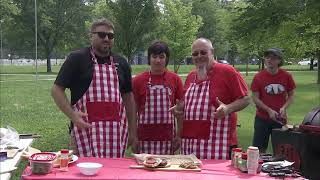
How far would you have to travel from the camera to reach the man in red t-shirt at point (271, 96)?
5.40 m

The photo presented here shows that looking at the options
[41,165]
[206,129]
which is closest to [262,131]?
[206,129]

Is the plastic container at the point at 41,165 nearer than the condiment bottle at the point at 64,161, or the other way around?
the plastic container at the point at 41,165

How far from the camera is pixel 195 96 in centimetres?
373

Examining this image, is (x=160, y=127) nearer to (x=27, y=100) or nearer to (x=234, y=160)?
(x=234, y=160)

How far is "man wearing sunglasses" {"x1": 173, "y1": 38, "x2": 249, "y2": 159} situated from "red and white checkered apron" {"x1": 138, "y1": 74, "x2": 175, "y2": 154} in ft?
1.67

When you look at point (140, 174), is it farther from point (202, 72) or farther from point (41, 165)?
point (202, 72)

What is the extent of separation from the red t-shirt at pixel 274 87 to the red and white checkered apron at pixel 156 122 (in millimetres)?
1667

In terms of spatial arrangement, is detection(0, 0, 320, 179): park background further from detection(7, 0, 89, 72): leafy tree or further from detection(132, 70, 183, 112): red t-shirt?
detection(132, 70, 183, 112): red t-shirt

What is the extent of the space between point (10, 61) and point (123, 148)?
54.9 meters

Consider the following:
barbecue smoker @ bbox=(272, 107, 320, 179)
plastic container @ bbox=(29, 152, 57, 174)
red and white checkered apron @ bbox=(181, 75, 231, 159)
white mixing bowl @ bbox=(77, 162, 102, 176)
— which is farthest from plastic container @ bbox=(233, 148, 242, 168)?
barbecue smoker @ bbox=(272, 107, 320, 179)

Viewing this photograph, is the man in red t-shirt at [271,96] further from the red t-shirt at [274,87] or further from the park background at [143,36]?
the park background at [143,36]

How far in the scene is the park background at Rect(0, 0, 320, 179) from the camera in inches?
337

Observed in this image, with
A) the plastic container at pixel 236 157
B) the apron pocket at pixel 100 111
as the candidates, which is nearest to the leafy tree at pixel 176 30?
the apron pocket at pixel 100 111

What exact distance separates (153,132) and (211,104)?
2.58ft
